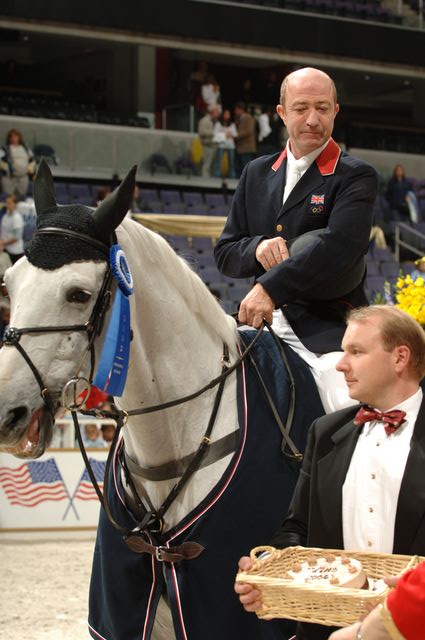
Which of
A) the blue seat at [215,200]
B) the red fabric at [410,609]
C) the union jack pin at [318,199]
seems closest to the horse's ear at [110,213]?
the union jack pin at [318,199]

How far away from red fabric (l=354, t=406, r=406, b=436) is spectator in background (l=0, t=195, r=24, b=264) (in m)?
10.2

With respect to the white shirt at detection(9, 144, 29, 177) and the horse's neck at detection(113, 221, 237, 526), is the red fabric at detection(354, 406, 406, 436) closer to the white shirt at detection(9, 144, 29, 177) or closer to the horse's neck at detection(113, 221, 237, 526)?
the horse's neck at detection(113, 221, 237, 526)

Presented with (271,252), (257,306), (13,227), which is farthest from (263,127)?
(257,306)

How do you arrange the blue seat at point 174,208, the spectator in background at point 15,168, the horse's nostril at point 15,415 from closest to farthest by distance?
the horse's nostril at point 15,415, the spectator in background at point 15,168, the blue seat at point 174,208

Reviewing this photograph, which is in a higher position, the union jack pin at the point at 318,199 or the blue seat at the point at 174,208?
the union jack pin at the point at 318,199

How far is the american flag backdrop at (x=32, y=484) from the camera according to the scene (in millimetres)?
8922

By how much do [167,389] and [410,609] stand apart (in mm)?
A: 1427

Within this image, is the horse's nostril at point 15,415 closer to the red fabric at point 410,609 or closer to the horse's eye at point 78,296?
the horse's eye at point 78,296

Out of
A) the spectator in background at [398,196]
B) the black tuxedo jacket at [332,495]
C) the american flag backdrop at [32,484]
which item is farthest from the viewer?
the spectator in background at [398,196]

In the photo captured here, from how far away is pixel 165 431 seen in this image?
3326 millimetres

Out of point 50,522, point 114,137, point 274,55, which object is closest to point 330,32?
point 274,55

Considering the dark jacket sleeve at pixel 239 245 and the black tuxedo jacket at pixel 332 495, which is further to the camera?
the dark jacket sleeve at pixel 239 245

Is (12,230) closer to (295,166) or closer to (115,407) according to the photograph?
(295,166)

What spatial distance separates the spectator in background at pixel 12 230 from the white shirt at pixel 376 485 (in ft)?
33.4
